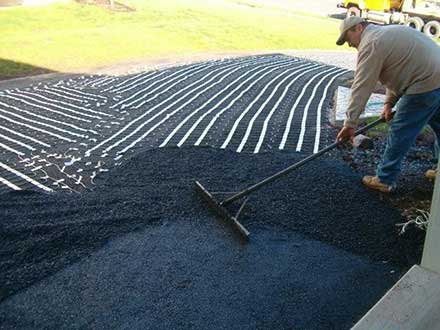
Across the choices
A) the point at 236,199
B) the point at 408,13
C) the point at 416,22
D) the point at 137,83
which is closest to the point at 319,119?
the point at 236,199

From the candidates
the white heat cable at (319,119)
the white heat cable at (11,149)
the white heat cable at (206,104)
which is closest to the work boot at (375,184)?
the white heat cable at (319,119)

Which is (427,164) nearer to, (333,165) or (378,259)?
(333,165)

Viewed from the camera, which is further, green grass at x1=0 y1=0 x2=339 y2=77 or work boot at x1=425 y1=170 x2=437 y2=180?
green grass at x1=0 y1=0 x2=339 y2=77

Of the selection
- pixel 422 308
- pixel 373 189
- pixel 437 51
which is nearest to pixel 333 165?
pixel 373 189

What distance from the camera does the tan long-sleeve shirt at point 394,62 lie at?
3.08m

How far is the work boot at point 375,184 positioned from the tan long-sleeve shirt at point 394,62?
2.22 feet

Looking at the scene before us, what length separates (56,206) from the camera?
328 cm

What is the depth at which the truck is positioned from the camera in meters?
13.3

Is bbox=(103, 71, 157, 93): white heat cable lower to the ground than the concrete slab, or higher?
lower

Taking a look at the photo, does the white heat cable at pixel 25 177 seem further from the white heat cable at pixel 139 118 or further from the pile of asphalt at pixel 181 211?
the white heat cable at pixel 139 118

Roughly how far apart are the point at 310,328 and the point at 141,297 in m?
0.93

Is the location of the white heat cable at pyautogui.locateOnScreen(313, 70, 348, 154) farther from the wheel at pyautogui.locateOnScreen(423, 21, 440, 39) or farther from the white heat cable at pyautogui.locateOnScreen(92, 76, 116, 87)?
the wheel at pyautogui.locateOnScreen(423, 21, 440, 39)

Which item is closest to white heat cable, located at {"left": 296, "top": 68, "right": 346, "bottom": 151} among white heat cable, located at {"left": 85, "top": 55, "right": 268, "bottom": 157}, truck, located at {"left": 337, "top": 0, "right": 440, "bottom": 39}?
white heat cable, located at {"left": 85, "top": 55, "right": 268, "bottom": 157}

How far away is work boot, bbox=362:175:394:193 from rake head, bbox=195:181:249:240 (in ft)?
3.80
